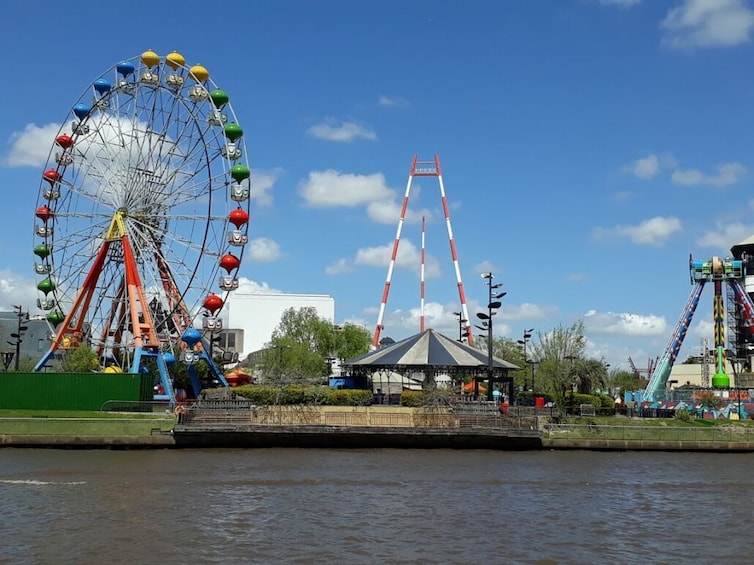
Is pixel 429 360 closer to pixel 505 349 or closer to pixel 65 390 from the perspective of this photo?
pixel 65 390

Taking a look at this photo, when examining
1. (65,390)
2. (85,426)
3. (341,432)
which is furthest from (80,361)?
(341,432)

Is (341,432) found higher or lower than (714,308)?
lower

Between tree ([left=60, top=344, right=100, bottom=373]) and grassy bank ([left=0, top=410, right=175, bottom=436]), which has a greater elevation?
tree ([left=60, top=344, right=100, bottom=373])

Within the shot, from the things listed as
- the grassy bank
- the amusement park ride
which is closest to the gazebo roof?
the grassy bank

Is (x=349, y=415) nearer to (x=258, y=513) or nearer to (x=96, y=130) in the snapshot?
(x=258, y=513)

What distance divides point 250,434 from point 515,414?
13.7 m

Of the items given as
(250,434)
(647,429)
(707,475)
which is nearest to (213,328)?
(250,434)

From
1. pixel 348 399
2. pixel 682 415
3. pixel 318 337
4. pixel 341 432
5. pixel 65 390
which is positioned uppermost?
pixel 318 337

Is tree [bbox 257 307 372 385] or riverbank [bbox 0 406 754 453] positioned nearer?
riverbank [bbox 0 406 754 453]

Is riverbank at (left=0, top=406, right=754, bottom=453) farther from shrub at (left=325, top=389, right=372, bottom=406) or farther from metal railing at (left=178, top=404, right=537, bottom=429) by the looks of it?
shrub at (left=325, top=389, right=372, bottom=406)

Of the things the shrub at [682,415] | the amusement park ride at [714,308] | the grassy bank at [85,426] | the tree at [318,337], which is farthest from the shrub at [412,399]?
the tree at [318,337]

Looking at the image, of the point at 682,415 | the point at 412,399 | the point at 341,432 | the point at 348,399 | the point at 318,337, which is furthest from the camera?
the point at 318,337

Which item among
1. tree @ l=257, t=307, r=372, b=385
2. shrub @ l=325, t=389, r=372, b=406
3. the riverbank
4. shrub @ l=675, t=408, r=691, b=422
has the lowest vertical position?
the riverbank

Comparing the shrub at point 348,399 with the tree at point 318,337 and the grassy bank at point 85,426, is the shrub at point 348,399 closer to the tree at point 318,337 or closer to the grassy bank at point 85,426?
the grassy bank at point 85,426
